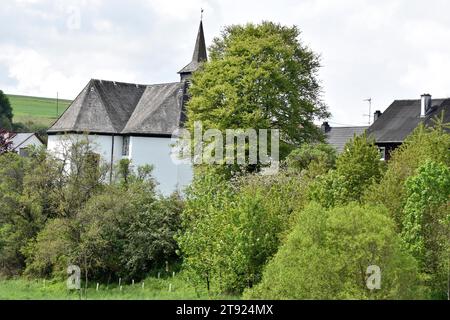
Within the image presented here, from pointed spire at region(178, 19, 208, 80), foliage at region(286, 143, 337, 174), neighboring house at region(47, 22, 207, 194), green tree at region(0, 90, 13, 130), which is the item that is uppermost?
green tree at region(0, 90, 13, 130)

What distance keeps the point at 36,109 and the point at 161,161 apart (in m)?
72.4

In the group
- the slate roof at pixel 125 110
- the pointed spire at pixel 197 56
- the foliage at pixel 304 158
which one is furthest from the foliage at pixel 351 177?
the pointed spire at pixel 197 56

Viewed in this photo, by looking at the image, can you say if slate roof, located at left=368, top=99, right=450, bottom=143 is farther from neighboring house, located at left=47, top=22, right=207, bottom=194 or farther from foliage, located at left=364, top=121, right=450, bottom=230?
foliage, located at left=364, top=121, right=450, bottom=230

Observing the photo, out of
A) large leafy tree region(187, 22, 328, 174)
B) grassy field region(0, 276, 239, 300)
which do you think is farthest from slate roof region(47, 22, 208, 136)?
grassy field region(0, 276, 239, 300)

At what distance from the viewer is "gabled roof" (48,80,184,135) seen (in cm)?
5512

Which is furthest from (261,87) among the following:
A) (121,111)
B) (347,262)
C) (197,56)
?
(347,262)

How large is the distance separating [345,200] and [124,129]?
27.6 m

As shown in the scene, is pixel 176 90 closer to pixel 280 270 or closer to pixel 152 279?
pixel 152 279

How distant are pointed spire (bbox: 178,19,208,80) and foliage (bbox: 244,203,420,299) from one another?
117 ft

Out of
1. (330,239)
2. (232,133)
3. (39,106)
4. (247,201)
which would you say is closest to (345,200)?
(247,201)

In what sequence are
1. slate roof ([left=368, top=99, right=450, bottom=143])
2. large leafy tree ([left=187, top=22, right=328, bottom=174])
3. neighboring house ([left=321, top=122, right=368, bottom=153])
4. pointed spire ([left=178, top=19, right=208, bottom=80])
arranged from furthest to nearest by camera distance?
neighboring house ([left=321, top=122, right=368, bottom=153]) < pointed spire ([left=178, top=19, right=208, bottom=80]) < slate roof ([left=368, top=99, right=450, bottom=143]) < large leafy tree ([left=187, top=22, right=328, bottom=174])

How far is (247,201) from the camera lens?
32.2 metres
